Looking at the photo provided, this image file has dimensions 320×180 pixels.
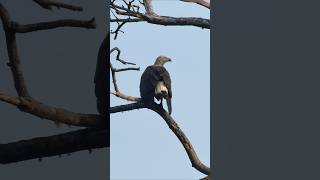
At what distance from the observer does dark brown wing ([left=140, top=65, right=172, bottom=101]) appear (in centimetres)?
494

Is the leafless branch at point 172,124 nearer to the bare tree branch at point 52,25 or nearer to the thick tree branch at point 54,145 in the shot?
the thick tree branch at point 54,145

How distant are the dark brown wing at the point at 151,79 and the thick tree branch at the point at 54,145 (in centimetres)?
34

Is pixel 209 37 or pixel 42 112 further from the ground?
pixel 209 37

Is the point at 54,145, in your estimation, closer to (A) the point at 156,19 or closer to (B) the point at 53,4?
(B) the point at 53,4

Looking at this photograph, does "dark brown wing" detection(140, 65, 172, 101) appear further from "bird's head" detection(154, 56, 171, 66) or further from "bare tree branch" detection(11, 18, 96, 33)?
"bare tree branch" detection(11, 18, 96, 33)

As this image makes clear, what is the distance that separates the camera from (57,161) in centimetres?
480

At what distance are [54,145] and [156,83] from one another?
711mm

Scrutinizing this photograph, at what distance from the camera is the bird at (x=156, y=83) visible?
4.94 metres

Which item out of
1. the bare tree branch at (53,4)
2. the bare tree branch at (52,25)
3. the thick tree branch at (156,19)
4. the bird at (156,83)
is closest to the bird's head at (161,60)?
the bird at (156,83)

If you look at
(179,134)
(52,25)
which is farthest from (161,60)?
(52,25)

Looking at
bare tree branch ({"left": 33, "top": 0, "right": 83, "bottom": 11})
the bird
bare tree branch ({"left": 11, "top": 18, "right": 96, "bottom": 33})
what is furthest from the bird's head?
bare tree branch ({"left": 33, "top": 0, "right": 83, "bottom": 11})
